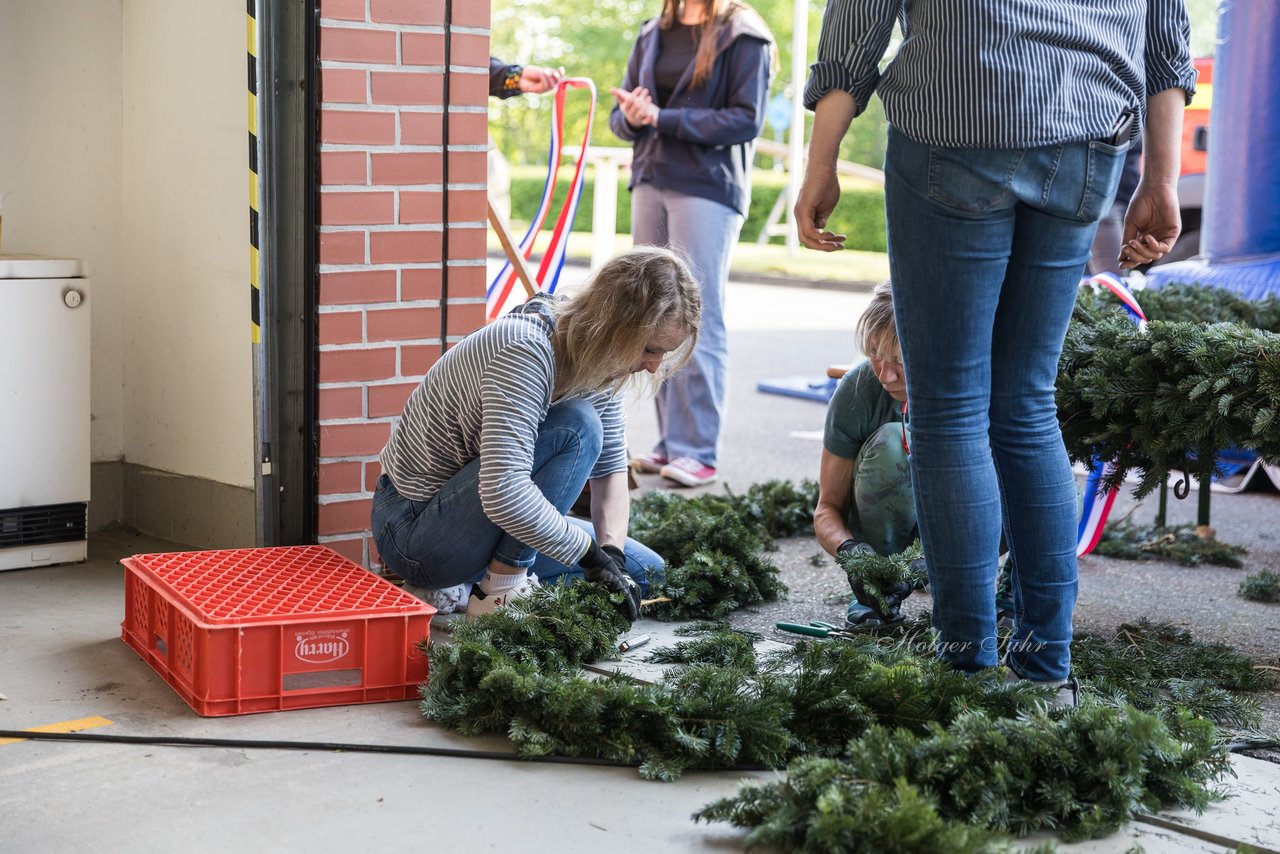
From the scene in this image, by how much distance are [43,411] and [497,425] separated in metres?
1.54

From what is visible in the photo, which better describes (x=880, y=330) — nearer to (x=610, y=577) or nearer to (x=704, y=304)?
(x=610, y=577)

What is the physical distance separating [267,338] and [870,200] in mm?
17795

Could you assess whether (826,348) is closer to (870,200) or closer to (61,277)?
(61,277)

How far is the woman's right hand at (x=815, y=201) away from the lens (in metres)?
2.70

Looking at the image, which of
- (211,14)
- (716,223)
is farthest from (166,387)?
(716,223)

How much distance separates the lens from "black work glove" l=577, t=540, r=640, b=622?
336 centimetres

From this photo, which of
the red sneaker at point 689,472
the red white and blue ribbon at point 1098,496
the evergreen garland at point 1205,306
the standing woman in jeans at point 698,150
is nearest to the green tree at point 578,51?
the standing woman in jeans at point 698,150

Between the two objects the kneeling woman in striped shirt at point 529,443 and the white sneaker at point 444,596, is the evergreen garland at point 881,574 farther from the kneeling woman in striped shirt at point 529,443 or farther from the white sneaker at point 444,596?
the white sneaker at point 444,596

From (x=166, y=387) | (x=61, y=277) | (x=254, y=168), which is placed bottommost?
(x=166, y=387)

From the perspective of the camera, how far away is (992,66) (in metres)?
2.52

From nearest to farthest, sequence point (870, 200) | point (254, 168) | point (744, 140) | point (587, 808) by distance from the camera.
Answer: point (587, 808) < point (254, 168) < point (744, 140) < point (870, 200)

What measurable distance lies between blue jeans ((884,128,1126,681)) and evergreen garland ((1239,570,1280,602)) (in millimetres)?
1577

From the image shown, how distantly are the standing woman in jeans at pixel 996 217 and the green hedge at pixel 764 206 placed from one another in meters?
16.1

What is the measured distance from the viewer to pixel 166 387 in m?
4.19
